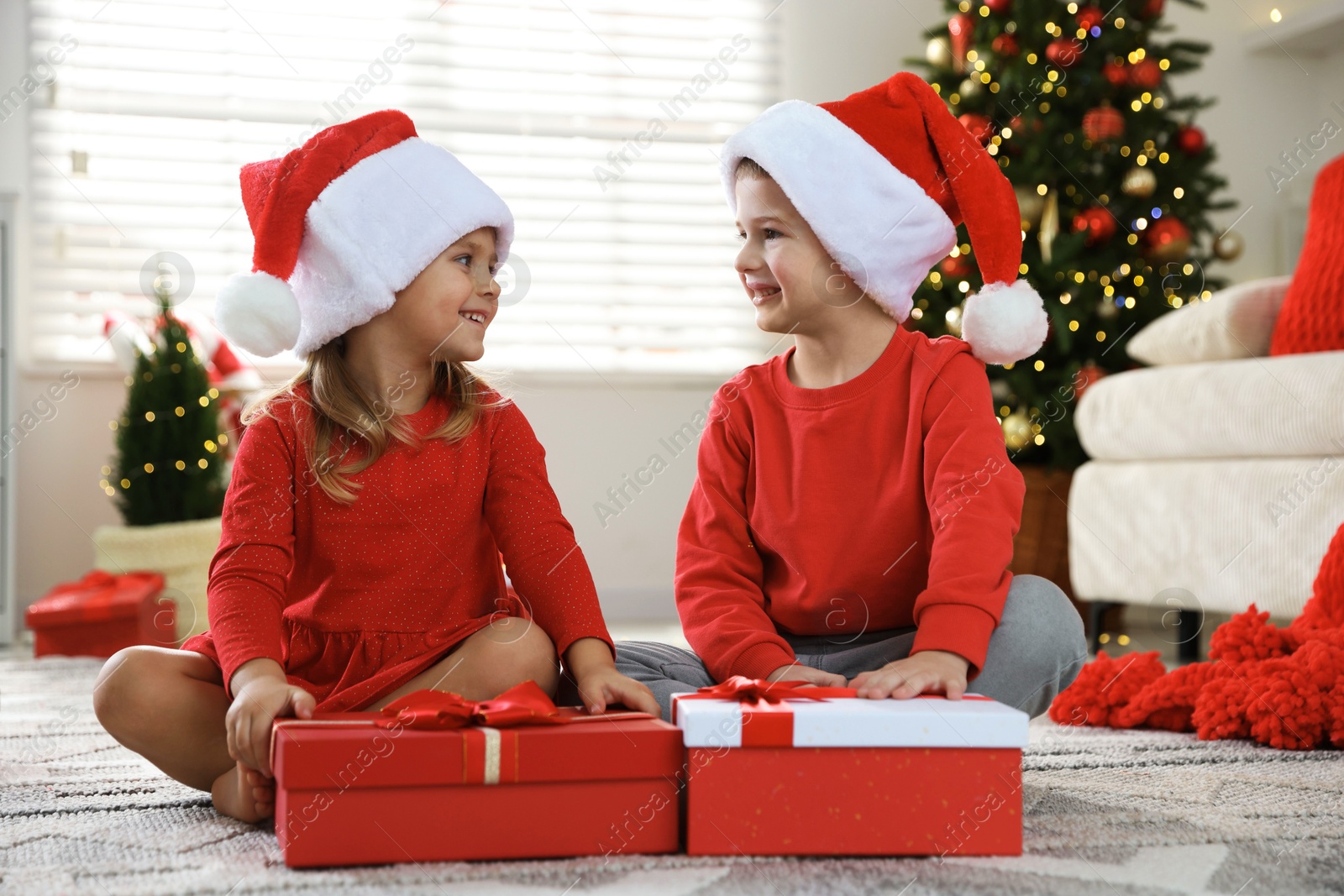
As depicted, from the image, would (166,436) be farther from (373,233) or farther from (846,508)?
(846,508)

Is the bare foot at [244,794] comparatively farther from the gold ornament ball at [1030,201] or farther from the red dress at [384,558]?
the gold ornament ball at [1030,201]

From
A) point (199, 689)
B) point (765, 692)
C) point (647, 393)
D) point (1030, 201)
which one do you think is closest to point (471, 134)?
point (647, 393)

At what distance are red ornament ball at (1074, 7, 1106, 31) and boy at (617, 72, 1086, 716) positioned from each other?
1.81 m

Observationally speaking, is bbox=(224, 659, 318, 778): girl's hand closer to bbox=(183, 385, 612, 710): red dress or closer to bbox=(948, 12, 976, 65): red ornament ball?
bbox=(183, 385, 612, 710): red dress

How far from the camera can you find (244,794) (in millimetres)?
1027

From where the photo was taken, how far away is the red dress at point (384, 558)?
3.72 ft

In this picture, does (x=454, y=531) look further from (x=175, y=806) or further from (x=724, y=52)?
(x=724, y=52)

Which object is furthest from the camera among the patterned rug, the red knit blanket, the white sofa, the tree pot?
the tree pot

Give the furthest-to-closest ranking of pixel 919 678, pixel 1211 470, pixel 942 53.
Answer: pixel 942 53 → pixel 1211 470 → pixel 919 678

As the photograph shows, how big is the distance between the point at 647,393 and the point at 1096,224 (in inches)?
49.6

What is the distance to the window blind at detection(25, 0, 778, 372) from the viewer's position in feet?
10.0

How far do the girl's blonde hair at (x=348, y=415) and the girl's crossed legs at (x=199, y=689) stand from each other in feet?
0.66

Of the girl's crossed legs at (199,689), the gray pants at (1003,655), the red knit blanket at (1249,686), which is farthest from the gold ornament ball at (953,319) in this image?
the girl's crossed legs at (199,689)

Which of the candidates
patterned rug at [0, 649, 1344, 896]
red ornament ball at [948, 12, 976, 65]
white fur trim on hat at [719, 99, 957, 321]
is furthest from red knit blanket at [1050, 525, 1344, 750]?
red ornament ball at [948, 12, 976, 65]
